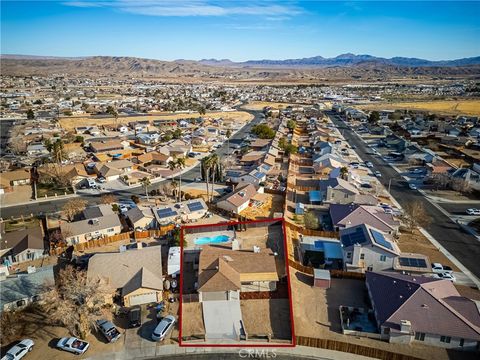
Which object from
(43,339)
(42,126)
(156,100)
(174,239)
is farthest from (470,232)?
(156,100)

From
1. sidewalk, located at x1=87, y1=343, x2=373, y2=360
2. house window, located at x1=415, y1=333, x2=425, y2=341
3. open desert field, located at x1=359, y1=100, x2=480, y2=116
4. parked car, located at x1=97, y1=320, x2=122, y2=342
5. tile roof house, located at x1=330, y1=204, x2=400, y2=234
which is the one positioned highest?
open desert field, located at x1=359, y1=100, x2=480, y2=116

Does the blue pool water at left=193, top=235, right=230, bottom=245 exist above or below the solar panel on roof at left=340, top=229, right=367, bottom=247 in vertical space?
below

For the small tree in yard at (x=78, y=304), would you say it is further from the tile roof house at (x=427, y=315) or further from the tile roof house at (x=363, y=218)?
the tile roof house at (x=363, y=218)

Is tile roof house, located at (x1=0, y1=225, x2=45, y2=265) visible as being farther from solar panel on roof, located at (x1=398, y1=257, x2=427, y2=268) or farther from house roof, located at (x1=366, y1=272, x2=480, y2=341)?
solar panel on roof, located at (x1=398, y1=257, x2=427, y2=268)

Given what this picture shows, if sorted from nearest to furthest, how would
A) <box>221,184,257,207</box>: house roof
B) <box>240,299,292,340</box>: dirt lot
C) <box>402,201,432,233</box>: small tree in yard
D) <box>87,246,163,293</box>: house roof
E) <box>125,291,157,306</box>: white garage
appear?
<box>240,299,292,340</box>: dirt lot, <box>125,291,157,306</box>: white garage, <box>87,246,163,293</box>: house roof, <box>402,201,432,233</box>: small tree in yard, <box>221,184,257,207</box>: house roof

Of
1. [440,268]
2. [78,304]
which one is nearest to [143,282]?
[78,304]

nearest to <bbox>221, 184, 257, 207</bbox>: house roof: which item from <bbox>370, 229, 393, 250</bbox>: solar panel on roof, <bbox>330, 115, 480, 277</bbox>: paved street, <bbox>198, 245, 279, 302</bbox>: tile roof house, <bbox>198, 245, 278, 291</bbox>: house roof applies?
<bbox>198, 245, 278, 291</bbox>: house roof

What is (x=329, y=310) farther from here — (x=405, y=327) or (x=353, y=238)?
(x=353, y=238)
